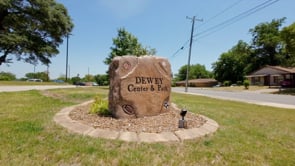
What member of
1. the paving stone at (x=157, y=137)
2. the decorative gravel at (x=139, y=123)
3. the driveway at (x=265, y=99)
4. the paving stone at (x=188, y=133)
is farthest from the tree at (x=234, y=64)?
the paving stone at (x=157, y=137)

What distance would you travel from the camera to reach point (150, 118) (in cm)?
459

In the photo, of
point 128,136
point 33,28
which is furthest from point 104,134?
point 33,28

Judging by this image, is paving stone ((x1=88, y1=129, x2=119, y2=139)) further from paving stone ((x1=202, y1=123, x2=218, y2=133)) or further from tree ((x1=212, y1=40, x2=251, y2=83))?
tree ((x1=212, y1=40, x2=251, y2=83))

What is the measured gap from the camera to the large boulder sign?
4.53 metres

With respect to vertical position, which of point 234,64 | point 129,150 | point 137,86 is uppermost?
point 234,64

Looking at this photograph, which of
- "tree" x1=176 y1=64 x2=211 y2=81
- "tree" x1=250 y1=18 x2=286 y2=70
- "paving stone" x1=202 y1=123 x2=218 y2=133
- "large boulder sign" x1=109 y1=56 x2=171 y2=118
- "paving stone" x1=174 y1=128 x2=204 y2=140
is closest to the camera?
"paving stone" x1=174 y1=128 x2=204 y2=140

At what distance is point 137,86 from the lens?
183 inches

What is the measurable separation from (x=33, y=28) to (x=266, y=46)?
45528 millimetres

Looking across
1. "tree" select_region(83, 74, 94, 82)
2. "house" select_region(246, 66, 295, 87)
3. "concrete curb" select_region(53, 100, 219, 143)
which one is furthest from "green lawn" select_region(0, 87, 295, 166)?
"tree" select_region(83, 74, 94, 82)

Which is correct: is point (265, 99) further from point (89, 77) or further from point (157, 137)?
point (89, 77)

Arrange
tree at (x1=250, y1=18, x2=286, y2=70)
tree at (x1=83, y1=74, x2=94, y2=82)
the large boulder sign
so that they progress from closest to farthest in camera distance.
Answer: the large boulder sign, tree at (x1=250, y1=18, x2=286, y2=70), tree at (x1=83, y1=74, x2=94, y2=82)

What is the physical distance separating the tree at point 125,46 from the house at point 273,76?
85.5ft

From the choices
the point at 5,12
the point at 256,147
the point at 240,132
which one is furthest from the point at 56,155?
the point at 5,12

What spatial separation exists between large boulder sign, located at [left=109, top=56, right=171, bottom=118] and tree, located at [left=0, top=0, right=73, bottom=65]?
22437mm
